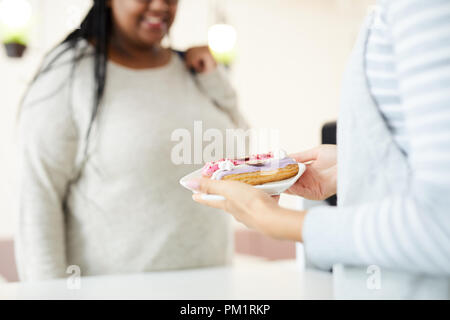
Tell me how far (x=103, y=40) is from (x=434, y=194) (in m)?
0.90

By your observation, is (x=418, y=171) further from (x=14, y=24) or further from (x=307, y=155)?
(x=14, y=24)

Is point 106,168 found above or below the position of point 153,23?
below

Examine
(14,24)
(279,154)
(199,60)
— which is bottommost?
(279,154)

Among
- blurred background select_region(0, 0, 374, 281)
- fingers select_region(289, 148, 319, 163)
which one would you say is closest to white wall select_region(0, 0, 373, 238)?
blurred background select_region(0, 0, 374, 281)

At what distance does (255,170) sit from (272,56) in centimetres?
304

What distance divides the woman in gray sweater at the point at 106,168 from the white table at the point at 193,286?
8 cm

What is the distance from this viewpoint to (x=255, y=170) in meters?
0.59

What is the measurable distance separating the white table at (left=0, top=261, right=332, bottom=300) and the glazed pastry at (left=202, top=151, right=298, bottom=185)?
28cm

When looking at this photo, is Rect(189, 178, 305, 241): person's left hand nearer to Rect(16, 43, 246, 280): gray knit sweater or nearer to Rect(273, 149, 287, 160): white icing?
Rect(273, 149, 287, 160): white icing

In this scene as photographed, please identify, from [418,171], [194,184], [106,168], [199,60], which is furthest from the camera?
[199,60]

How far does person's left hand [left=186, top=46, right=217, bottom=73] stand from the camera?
1.16 meters

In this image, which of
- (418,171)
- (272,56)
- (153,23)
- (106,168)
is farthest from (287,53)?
(418,171)

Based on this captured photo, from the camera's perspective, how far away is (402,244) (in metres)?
0.36

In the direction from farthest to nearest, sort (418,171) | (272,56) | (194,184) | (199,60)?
1. (272,56)
2. (199,60)
3. (194,184)
4. (418,171)
